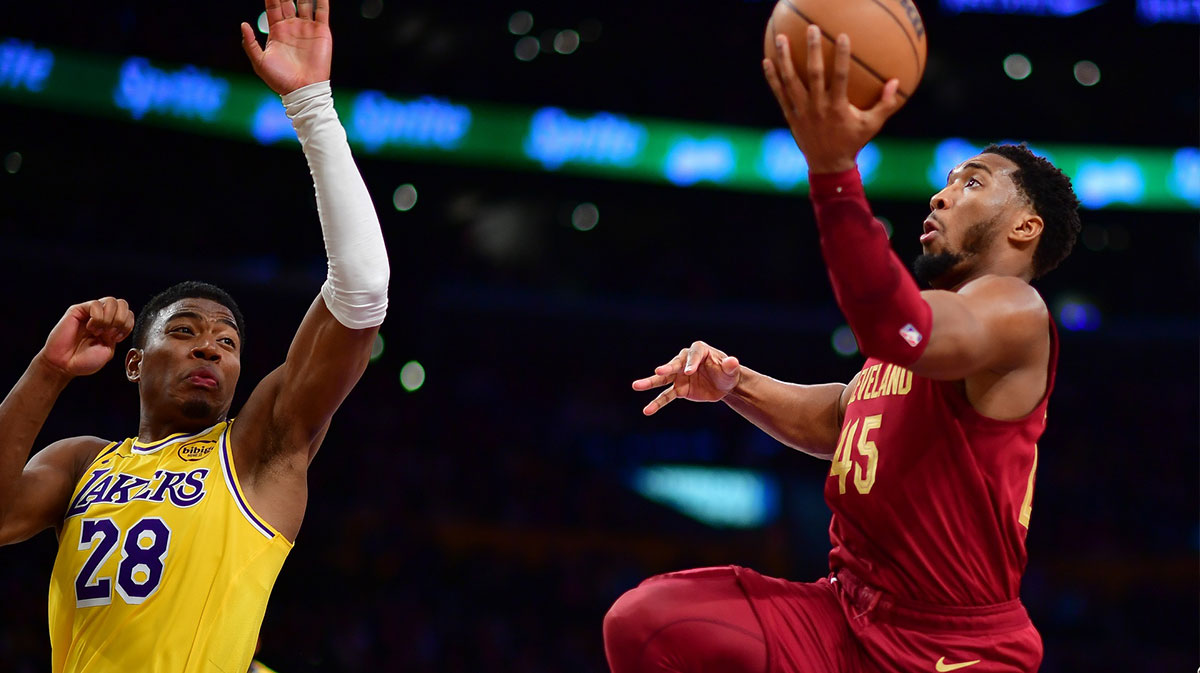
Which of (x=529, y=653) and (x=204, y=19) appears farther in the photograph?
(x=204, y=19)

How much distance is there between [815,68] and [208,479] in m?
2.09

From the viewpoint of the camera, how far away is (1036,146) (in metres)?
16.2

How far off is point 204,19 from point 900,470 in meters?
14.6

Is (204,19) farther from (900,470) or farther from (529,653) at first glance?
(900,470)

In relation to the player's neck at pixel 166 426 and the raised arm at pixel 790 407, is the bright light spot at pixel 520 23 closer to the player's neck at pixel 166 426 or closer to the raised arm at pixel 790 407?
the raised arm at pixel 790 407

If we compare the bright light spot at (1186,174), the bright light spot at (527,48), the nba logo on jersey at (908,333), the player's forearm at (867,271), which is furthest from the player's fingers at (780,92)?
the bright light spot at (1186,174)

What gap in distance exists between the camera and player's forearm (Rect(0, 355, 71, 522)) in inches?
122

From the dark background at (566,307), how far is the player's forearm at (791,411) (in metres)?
9.62

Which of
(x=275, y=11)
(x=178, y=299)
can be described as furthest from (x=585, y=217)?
(x=275, y=11)

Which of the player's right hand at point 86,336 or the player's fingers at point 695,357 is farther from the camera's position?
the player's fingers at point 695,357

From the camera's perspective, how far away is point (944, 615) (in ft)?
9.39

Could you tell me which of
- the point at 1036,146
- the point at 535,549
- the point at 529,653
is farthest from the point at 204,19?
the point at 1036,146

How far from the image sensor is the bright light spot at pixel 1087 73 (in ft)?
56.1

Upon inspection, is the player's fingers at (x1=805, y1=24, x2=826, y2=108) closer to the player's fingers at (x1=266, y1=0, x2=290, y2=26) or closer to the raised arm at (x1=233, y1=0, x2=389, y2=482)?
the raised arm at (x1=233, y1=0, x2=389, y2=482)
